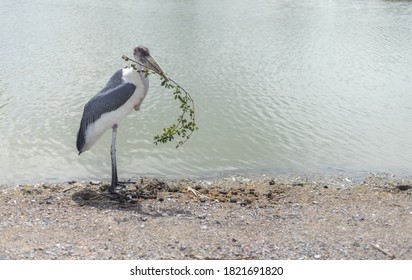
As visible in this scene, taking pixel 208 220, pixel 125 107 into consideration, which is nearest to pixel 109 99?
pixel 125 107

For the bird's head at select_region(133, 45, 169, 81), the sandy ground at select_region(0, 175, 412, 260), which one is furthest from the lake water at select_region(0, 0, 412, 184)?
the bird's head at select_region(133, 45, 169, 81)

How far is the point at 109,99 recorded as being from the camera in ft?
28.3

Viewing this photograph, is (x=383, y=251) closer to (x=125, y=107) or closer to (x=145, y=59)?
(x=125, y=107)

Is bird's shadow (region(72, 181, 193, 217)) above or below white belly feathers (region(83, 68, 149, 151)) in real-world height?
below

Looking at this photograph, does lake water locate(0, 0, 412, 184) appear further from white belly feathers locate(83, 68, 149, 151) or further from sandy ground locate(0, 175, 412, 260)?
white belly feathers locate(83, 68, 149, 151)

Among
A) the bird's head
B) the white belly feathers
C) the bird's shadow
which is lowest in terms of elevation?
the bird's shadow

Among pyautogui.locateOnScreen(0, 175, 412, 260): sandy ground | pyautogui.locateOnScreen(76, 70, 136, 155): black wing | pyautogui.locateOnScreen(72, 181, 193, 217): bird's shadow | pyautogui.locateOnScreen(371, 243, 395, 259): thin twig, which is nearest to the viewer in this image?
pyautogui.locateOnScreen(371, 243, 395, 259): thin twig

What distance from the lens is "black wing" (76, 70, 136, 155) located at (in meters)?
8.59

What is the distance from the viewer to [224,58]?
20.0 meters

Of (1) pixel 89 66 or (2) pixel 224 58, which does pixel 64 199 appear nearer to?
(1) pixel 89 66

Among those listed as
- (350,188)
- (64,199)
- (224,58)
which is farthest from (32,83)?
(350,188)

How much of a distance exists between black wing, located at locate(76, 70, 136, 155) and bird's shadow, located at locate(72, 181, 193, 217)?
99 centimetres

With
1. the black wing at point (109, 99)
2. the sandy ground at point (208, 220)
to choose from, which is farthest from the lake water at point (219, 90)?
the black wing at point (109, 99)

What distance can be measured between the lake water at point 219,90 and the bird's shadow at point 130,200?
5.40 feet
